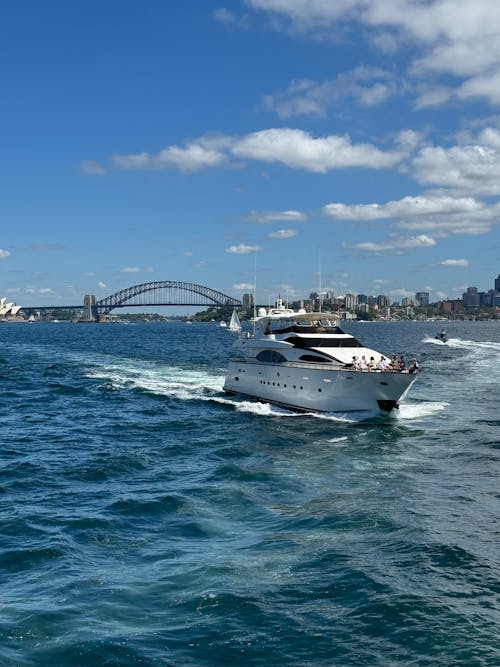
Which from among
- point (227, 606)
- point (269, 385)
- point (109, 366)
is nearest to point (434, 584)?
point (227, 606)

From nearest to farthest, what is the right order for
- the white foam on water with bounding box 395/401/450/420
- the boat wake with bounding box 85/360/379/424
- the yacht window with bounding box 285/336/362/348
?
the white foam on water with bounding box 395/401/450/420
the boat wake with bounding box 85/360/379/424
the yacht window with bounding box 285/336/362/348

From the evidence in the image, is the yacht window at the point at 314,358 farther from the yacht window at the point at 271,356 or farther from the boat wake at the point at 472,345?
the boat wake at the point at 472,345

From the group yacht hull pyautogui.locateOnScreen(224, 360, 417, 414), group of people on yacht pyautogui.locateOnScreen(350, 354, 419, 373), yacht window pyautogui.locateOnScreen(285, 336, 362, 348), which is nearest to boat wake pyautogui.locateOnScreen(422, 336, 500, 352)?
yacht window pyautogui.locateOnScreen(285, 336, 362, 348)

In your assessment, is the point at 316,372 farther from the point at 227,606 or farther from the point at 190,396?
the point at 227,606

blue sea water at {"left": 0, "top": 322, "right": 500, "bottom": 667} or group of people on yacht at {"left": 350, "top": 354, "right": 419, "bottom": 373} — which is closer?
blue sea water at {"left": 0, "top": 322, "right": 500, "bottom": 667}

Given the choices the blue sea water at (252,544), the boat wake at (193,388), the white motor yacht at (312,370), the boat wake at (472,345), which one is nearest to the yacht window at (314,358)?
the white motor yacht at (312,370)

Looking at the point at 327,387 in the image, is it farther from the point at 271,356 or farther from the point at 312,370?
the point at 271,356

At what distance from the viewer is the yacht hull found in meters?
34.2

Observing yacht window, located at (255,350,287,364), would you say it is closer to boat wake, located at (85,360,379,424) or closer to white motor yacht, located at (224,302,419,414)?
white motor yacht, located at (224,302,419,414)

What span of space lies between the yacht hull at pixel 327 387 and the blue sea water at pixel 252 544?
1.32 meters

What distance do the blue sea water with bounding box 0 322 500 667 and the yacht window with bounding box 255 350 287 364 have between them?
5.60 m

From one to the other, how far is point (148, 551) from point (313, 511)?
17.6ft

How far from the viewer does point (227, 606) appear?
12.6m

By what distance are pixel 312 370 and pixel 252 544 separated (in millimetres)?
20785
